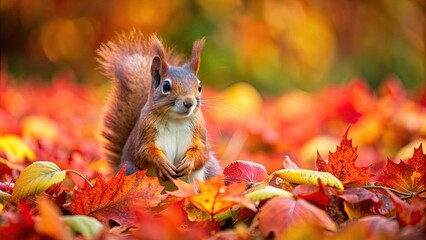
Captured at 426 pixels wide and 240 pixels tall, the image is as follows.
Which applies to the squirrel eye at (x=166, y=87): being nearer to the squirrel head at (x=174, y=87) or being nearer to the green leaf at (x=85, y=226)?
the squirrel head at (x=174, y=87)

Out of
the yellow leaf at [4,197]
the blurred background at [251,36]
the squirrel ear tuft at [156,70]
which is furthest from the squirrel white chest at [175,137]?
the blurred background at [251,36]

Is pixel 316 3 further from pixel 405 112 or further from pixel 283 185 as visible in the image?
pixel 283 185

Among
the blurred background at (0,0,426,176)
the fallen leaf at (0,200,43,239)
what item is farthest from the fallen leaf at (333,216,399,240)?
the blurred background at (0,0,426,176)

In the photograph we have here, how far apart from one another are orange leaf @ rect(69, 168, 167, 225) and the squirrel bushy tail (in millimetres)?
754

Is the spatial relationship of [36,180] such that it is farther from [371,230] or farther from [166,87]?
[371,230]

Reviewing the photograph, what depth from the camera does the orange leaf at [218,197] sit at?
5.34 feet

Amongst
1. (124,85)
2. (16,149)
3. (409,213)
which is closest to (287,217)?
(409,213)

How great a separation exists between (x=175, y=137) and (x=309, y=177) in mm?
542

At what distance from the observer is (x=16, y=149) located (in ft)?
8.91

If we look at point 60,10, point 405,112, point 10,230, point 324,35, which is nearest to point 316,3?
point 324,35

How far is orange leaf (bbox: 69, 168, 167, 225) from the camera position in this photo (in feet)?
5.99

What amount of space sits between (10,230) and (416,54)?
580cm

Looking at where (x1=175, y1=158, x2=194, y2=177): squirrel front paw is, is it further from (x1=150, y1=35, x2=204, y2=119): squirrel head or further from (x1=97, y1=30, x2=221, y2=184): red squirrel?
(x1=150, y1=35, x2=204, y2=119): squirrel head

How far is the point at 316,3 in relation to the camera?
6.69m
